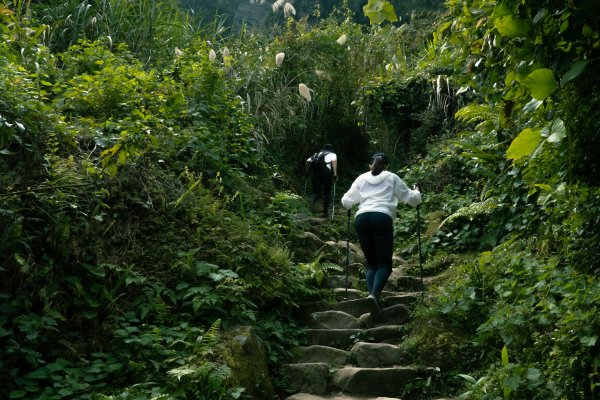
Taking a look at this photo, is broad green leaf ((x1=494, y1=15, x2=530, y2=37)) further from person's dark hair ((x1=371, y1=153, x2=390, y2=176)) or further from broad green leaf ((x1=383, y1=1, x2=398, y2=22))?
person's dark hair ((x1=371, y1=153, x2=390, y2=176))

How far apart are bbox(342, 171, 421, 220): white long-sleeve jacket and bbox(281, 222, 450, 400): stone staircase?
3.72 ft

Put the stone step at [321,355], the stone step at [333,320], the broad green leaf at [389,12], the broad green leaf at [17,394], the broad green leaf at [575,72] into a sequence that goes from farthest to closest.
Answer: the stone step at [333,320] < the stone step at [321,355] < the broad green leaf at [17,394] < the broad green leaf at [389,12] < the broad green leaf at [575,72]

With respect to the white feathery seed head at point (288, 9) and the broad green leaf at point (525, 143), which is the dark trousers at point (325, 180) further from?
the broad green leaf at point (525, 143)

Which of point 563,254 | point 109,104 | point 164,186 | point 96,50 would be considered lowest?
point 563,254

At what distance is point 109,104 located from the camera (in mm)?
8234

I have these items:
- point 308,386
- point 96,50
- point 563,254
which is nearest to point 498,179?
point 563,254

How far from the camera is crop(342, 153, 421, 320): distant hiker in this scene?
23.5ft

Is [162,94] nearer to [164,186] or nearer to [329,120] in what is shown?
[164,186]

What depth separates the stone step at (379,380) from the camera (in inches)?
239

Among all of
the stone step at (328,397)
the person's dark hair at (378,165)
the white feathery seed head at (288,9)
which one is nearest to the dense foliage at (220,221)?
the stone step at (328,397)

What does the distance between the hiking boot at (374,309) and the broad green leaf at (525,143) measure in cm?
471

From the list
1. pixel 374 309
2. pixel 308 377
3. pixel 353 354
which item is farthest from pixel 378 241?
pixel 308 377

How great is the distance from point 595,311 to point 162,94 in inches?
249

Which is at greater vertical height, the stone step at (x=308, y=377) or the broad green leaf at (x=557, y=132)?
the broad green leaf at (x=557, y=132)
